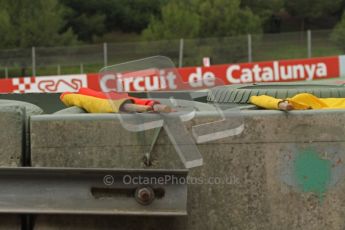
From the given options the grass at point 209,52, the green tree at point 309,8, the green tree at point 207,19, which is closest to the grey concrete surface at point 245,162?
the grass at point 209,52

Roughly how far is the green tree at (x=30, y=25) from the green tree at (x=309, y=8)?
121 feet

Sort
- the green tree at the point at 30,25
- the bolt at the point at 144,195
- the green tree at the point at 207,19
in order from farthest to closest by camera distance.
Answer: the green tree at the point at 207,19 → the green tree at the point at 30,25 → the bolt at the point at 144,195

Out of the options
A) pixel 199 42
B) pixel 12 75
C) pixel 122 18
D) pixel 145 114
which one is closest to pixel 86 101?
pixel 145 114

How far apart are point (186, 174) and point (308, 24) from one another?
9208 centimetres

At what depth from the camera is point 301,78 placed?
28594mm

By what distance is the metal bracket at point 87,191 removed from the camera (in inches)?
90.1

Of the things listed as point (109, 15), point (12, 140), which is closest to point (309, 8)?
point (109, 15)

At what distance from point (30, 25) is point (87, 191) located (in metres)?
58.7

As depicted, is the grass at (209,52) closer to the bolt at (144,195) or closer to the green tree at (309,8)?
the bolt at (144,195)

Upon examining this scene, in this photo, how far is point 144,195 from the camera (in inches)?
89.6

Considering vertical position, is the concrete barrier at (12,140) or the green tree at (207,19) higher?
the green tree at (207,19)

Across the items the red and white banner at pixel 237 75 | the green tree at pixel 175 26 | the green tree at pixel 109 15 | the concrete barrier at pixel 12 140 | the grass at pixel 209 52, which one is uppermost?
the green tree at pixel 109 15

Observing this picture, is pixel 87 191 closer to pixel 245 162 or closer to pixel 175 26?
pixel 245 162

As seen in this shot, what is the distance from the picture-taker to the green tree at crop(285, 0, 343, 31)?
8731 centimetres
